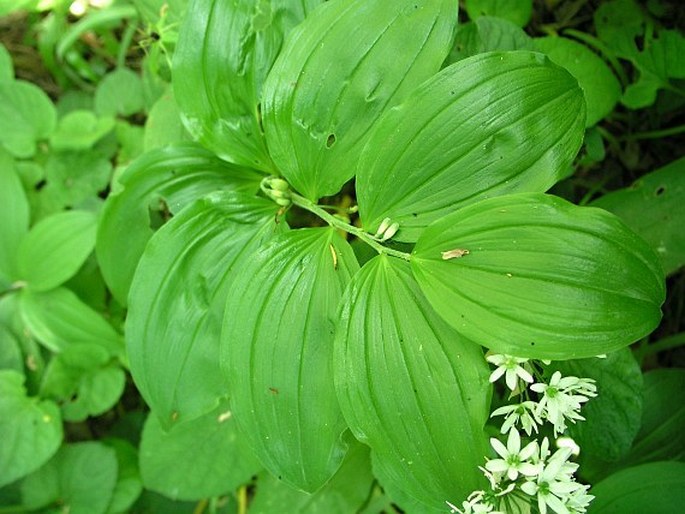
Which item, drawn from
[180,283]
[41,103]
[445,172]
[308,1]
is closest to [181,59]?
[308,1]

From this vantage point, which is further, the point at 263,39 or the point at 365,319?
the point at 263,39

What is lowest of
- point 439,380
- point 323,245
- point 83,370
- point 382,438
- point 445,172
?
point 83,370

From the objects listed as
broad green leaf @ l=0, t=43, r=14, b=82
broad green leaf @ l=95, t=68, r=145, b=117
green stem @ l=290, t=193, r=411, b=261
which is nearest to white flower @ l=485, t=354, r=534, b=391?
green stem @ l=290, t=193, r=411, b=261

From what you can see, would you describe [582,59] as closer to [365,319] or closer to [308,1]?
[308,1]

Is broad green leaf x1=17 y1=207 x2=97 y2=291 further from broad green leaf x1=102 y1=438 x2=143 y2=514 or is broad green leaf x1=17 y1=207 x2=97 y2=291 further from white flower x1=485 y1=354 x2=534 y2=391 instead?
white flower x1=485 y1=354 x2=534 y2=391

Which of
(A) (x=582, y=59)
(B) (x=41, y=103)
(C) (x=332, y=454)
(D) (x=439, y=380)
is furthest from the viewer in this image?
(B) (x=41, y=103)

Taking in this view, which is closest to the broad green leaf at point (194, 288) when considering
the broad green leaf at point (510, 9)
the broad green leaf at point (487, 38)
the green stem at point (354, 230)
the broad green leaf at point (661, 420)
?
the green stem at point (354, 230)
